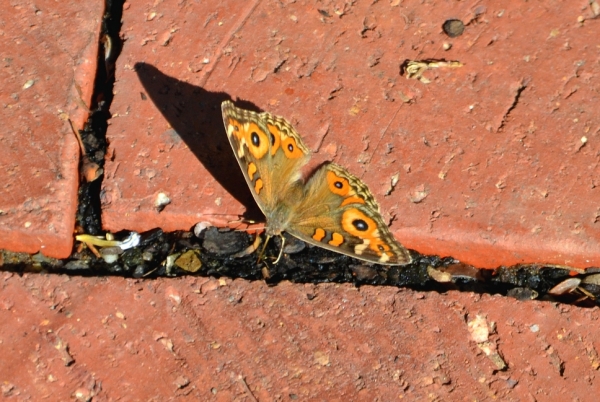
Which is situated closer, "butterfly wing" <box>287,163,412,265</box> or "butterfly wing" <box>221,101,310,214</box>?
"butterfly wing" <box>287,163,412,265</box>

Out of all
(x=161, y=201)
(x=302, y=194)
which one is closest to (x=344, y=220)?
(x=302, y=194)

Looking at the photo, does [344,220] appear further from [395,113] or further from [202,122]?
[202,122]

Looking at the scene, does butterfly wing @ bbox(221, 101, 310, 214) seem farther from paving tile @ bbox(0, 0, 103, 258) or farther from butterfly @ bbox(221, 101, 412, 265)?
paving tile @ bbox(0, 0, 103, 258)

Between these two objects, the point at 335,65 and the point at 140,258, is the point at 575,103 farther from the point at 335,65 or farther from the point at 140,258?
the point at 140,258

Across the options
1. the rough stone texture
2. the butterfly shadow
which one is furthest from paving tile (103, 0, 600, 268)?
the rough stone texture

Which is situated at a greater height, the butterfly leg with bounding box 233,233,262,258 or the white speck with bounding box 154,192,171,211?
the white speck with bounding box 154,192,171,211

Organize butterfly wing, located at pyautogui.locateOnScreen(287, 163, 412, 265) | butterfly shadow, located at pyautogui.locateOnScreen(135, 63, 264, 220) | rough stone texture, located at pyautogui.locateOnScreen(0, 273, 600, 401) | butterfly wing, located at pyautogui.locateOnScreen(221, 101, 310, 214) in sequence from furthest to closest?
butterfly shadow, located at pyautogui.locateOnScreen(135, 63, 264, 220) → butterfly wing, located at pyautogui.locateOnScreen(221, 101, 310, 214) → butterfly wing, located at pyautogui.locateOnScreen(287, 163, 412, 265) → rough stone texture, located at pyautogui.locateOnScreen(0, 273, 600, 401)
